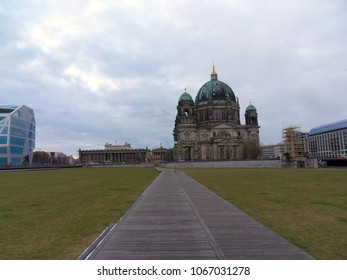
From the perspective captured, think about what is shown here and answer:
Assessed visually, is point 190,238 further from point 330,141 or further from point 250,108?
point 330,141

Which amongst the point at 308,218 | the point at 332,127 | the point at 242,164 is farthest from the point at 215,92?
the point at 308,218

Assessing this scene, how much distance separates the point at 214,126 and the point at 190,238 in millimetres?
128604

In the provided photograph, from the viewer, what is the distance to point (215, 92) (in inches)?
5566

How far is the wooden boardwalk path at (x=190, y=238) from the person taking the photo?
781 cm

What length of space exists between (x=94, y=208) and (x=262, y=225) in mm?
8816

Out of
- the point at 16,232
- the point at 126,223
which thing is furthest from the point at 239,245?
the point at 16,232

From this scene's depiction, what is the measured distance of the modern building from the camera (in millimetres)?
156625

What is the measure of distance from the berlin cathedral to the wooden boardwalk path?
11903 cm

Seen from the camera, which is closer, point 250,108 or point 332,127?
point 250,108

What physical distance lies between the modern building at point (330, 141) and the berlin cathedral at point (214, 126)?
149 ft

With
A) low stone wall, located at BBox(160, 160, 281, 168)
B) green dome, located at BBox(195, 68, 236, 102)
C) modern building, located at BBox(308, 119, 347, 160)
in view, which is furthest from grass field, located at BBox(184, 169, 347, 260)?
modern building, located at BBox(308, 119, 347, 160)

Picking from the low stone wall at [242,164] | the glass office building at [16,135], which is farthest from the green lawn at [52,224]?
the glass office building at [16,135]

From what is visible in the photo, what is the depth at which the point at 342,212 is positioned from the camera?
14039mm

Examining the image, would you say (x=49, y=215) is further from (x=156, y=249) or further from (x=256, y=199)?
(x=256, y=199)
